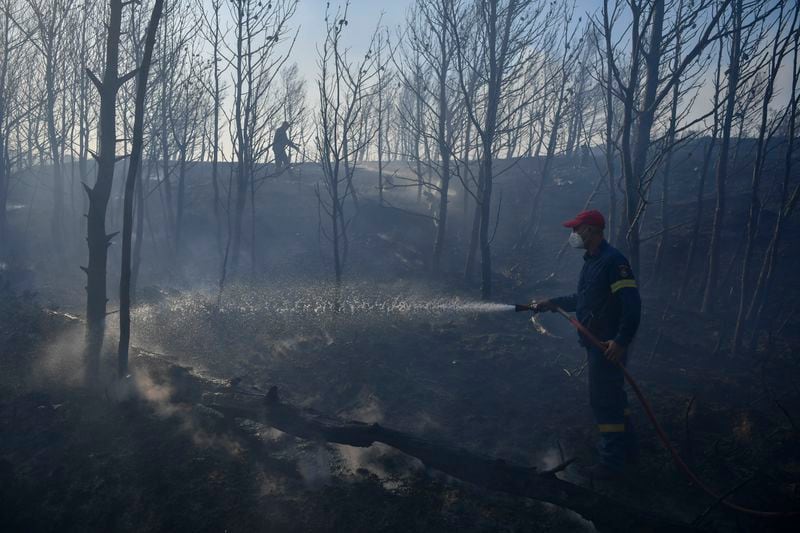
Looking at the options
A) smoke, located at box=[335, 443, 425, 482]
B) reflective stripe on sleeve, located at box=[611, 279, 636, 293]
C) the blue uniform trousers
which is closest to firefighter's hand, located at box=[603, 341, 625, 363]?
the blue uniform trousers

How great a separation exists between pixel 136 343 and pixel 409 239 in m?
11.9

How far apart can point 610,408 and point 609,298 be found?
3.06ft

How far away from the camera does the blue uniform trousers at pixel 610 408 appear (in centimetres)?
441

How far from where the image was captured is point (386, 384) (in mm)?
6719

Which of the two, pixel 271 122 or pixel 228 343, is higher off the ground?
pixel 271 122

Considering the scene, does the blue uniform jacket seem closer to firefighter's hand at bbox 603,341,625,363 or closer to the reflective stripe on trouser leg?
firefighter's hand at bbox 603,341,625,363

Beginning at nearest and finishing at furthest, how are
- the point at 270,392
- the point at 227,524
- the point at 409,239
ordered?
the point at 227,524
the point at 270,392
the point at 409,239

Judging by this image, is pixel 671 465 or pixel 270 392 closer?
pixel 671 465

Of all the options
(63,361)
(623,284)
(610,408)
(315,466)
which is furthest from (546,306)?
(63,361)

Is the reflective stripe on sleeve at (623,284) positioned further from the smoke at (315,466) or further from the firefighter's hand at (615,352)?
the smoke at (315,466)

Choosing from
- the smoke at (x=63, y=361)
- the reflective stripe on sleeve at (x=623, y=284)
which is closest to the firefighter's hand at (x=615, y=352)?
the reflective stripe on sleeve at (x=623, y=284)

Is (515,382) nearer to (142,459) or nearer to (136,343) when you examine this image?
(142,459)

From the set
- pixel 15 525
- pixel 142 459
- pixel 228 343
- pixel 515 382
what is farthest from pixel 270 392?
pixel 228 343

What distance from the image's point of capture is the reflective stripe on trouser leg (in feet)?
14.5
